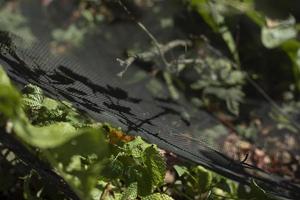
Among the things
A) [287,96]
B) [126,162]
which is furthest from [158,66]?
[126,162]

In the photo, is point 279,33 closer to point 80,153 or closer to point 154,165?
point 154,165

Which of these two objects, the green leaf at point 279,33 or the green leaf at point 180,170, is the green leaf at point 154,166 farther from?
the green leaf at point 279,33

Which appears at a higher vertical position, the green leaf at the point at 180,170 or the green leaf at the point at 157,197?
the green leaf at the point at 180,170

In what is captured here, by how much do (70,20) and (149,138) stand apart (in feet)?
6.76

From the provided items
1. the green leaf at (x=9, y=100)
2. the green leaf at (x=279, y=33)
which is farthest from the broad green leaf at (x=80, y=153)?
the green leaf at (x=279, y=33)

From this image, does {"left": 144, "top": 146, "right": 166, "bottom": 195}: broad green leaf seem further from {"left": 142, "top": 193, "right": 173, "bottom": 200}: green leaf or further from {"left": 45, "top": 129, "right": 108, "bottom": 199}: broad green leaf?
{"left": 45, "top": 129, "right": 108, "bottom": 199}: broad green leaf

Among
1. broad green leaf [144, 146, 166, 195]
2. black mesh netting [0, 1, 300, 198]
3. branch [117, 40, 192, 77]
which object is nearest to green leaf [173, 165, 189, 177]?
black mesh netting [0, 1, 300, 198]

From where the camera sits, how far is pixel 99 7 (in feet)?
8.95

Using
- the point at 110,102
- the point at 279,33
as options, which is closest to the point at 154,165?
the point at 110,102

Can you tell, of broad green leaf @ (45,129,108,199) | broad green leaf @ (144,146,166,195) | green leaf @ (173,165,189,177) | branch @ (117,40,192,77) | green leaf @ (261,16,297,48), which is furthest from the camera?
green leaf @ (261,16,297,48)

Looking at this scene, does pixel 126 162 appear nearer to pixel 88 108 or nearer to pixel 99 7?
pixel 88 108

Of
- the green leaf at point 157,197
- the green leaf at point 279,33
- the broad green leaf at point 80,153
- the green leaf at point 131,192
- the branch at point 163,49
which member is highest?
the green leaf at point 279,33

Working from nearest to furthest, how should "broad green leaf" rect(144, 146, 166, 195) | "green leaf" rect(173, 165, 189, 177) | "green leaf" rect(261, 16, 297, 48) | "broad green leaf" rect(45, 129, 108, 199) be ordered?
"broad green leaf" rect(45, 129, 108, 199), "broad green leaf" rect(144, 146, 166, 195), "green leaf" rect(173, 165, 189, 177), "green leaf" rect(261, 16, 297, 48)

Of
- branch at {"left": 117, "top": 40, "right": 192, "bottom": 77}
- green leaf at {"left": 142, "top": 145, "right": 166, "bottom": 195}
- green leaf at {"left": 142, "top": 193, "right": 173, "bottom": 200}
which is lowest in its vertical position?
green leaf at {"left": 142, "top": 193, "right": 173, "bottom": 200}
